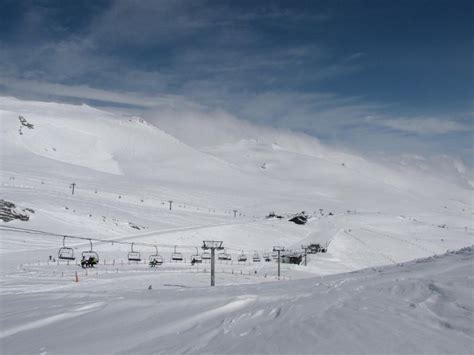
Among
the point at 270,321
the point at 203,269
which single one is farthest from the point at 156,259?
the point at 270,321

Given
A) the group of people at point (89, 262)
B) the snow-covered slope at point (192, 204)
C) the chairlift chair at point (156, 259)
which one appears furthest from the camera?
the snow-covered slope at point (192, 204)

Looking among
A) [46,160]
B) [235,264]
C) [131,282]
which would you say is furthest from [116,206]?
[46,160]

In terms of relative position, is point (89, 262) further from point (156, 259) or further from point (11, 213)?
point (11, 213)

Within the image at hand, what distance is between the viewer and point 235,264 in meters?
57.5

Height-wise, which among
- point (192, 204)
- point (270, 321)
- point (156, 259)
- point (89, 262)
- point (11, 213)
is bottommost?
point (270, 321)

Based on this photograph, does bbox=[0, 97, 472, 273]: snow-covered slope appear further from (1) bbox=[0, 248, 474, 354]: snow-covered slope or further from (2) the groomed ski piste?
(1) bbox=[0, 248, 474, 354]: snow-covered slope

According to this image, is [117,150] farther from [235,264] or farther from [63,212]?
[235,264]

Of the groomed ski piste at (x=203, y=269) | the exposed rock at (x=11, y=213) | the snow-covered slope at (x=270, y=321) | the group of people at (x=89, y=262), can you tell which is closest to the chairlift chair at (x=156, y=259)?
the groomed ski piste at (x=203, y=269)

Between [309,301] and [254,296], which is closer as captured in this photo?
[309,301]

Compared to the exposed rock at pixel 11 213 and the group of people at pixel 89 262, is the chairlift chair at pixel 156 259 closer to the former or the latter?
the group of people at pixel 89 262

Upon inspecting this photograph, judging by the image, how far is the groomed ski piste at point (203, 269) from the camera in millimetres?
8734

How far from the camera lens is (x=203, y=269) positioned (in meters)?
51.0

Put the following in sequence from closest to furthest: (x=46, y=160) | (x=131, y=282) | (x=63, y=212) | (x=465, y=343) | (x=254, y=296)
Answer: (x=465, y=343), (x=254, y=296), (x=131, y=282), (x=63, y=212), (x=46, y=160)

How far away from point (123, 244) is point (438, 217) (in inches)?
3827
